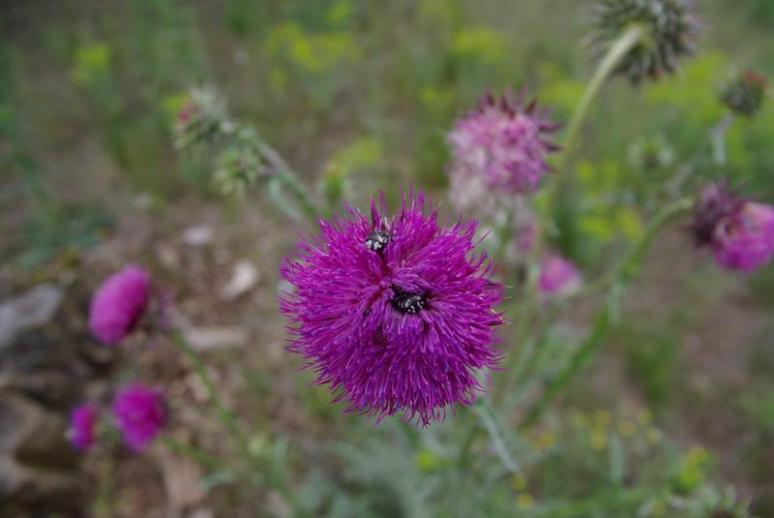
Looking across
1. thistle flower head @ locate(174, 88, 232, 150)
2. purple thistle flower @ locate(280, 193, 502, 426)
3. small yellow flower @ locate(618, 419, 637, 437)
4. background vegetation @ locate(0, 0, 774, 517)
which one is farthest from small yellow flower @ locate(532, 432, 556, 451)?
thistle flower head @ locate(174, 88, 232, 150)

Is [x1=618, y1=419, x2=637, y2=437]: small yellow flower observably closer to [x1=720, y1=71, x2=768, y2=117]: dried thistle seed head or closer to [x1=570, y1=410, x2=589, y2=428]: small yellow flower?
[x1=570, y1=410, x2=589, y2=428]: small yellow flower

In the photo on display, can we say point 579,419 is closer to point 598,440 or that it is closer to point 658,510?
point 598,440

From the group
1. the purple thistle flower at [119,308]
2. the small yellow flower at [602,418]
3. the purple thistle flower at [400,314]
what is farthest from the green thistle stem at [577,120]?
the small yellow flower at [602,418]

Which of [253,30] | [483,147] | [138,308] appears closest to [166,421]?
[138,308]

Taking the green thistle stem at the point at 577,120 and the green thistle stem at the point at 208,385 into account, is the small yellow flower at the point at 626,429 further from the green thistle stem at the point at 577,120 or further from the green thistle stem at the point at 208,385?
the green thistle stem at the point at 208,385

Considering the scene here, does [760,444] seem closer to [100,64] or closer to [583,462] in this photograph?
[583,462]

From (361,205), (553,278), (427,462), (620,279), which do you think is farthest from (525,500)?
(361,205)
